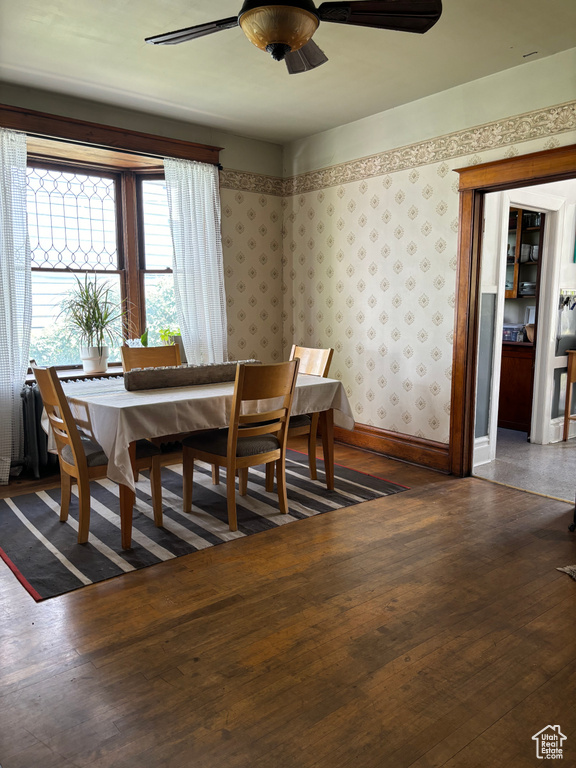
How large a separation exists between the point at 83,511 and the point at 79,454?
0.32 metres

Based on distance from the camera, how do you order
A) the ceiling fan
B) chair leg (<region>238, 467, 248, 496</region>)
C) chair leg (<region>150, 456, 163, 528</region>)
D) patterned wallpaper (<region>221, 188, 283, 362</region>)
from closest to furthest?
the ceiling fan, chair leg (<region>150, 456, 163, 528</region>), chair leg (<region>238, 467, 248, 496</region>), patterned wallpaper (<region>221, 188, 283, 362</region>)

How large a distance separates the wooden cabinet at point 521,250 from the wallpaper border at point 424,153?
6.71 feet

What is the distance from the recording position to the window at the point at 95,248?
4766 millimetres

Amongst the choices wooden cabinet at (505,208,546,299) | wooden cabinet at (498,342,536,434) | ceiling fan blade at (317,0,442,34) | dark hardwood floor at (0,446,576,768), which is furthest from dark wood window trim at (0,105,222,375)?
wooden cabinet at (498,342,536,434)

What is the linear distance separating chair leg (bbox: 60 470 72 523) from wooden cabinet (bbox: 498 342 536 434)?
4.38 metres

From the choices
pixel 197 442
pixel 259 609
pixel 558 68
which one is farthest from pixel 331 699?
pixel 558 68

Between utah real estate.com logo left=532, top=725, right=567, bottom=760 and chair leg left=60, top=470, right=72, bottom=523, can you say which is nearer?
utah real estate.com logo left=532, top=725, right=567, bottom=760

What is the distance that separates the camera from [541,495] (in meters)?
3.97

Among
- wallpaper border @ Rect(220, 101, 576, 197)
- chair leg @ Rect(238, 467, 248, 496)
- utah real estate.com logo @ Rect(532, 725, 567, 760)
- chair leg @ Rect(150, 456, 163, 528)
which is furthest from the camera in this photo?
chair leg @ Rect(238, 467, 248, 496)

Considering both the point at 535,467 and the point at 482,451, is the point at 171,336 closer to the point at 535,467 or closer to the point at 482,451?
the point at 482,451

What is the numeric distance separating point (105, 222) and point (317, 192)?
6.46 feet

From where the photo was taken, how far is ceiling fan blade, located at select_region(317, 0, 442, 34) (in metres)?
2.12

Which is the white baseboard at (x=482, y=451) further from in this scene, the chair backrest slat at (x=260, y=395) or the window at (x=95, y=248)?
the window at (x=95, y=248)

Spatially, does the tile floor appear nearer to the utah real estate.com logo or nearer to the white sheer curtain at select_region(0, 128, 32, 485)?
the utah real estate.com logo
